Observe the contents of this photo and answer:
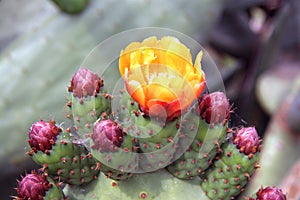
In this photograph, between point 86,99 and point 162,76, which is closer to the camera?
point 162,76

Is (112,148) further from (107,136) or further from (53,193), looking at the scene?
(53,193)

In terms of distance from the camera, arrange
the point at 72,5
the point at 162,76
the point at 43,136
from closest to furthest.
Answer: the point at 162,76
the point at 43,136
the point at 72,5

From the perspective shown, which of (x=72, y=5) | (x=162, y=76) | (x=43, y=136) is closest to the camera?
(x=162, y=76)

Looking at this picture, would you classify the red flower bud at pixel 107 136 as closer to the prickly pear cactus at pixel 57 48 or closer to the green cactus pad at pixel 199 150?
the green cactus pad at pixel 199 150

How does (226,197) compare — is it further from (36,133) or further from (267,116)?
(267,116)

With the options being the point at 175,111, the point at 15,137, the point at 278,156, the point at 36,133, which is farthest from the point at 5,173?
the point at 175,111

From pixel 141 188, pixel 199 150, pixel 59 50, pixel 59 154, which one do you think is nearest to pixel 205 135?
pixel 199 150

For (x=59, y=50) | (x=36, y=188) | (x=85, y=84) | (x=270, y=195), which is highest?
Answer: (x=85, y=84)

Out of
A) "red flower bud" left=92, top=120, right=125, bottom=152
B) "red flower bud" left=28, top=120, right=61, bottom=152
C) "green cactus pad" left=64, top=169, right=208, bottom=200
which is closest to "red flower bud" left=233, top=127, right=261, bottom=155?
"green cactus pad" left=64, top=169, right=208, bottom=200
